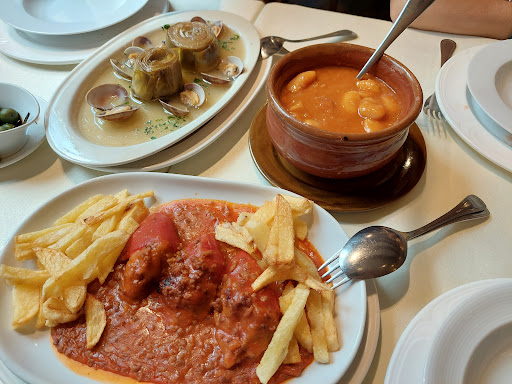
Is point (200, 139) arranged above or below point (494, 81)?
below

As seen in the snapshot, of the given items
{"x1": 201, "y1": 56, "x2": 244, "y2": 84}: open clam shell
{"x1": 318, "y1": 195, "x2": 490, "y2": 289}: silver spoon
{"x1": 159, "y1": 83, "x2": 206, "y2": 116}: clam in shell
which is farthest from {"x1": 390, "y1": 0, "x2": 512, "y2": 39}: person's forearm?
{"x1": 318, "y1": 195, "x2": 490, "y2": 289}: silver spoon

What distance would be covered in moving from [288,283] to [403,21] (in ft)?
3.74

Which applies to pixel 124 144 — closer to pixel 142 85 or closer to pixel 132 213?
pixel 142 85

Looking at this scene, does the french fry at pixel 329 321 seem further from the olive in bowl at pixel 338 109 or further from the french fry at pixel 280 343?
the olive in bowl at pixel 338 109

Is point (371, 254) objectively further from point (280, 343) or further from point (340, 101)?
point (340, 101)

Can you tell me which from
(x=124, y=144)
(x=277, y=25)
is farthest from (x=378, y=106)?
(x=277, y=25)

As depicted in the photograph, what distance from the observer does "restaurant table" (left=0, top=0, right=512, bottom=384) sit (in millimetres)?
1494

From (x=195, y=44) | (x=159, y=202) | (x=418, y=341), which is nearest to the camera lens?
(x=418, y=341)

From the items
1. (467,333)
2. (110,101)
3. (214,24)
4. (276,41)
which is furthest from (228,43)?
(467,333)

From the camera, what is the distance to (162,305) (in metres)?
1.39

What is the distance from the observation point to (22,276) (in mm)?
1350

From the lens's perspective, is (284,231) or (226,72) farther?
(226,72)

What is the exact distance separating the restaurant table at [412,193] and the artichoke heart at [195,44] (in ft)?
1.22

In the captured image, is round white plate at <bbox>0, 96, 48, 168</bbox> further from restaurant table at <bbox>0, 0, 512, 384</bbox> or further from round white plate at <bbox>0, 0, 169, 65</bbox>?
round white plate at <bbox>0, 0, 169, 65</bbox>
